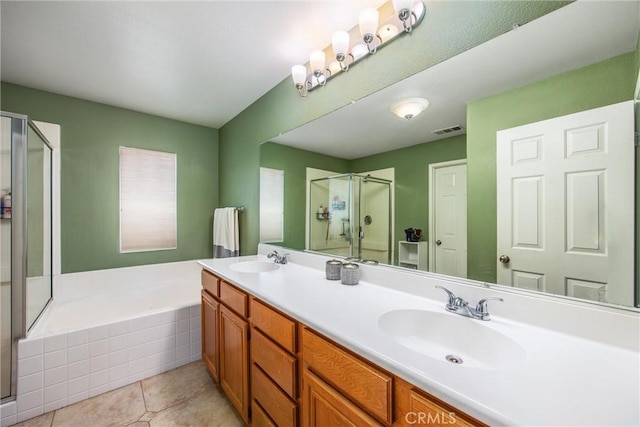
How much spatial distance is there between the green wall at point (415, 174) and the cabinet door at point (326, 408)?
27.8 inches

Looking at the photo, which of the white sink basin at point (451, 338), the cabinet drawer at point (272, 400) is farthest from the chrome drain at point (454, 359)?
the cabinet drawer at point (272, 400)

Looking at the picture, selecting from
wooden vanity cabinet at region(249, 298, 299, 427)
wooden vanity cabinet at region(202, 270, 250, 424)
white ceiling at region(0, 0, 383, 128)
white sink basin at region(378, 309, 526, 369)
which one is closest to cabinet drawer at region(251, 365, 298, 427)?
wooden vanity cabinet at region(249, 298, 299, 427)

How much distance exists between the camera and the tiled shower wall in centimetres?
154

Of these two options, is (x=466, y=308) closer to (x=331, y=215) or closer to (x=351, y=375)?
(x=351, y=375)

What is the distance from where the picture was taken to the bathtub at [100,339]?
156 centimetres

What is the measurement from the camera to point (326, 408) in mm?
851

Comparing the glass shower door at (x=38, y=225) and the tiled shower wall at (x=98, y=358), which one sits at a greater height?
A: the glass shower door at (x=38, y=225)

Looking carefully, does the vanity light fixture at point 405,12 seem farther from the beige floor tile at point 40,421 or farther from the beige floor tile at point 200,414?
the beige floor tile at point 40,421

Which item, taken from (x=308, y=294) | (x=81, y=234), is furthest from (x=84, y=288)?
(x=308, y=294)

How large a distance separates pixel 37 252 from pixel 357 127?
100.0 inches

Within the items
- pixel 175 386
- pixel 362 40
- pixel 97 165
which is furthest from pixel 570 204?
pixel 97 165

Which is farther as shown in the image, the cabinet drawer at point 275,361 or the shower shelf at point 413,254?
the shower shelf at point 413,254

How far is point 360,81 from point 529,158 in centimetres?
94

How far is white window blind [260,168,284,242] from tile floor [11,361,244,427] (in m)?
1.19
